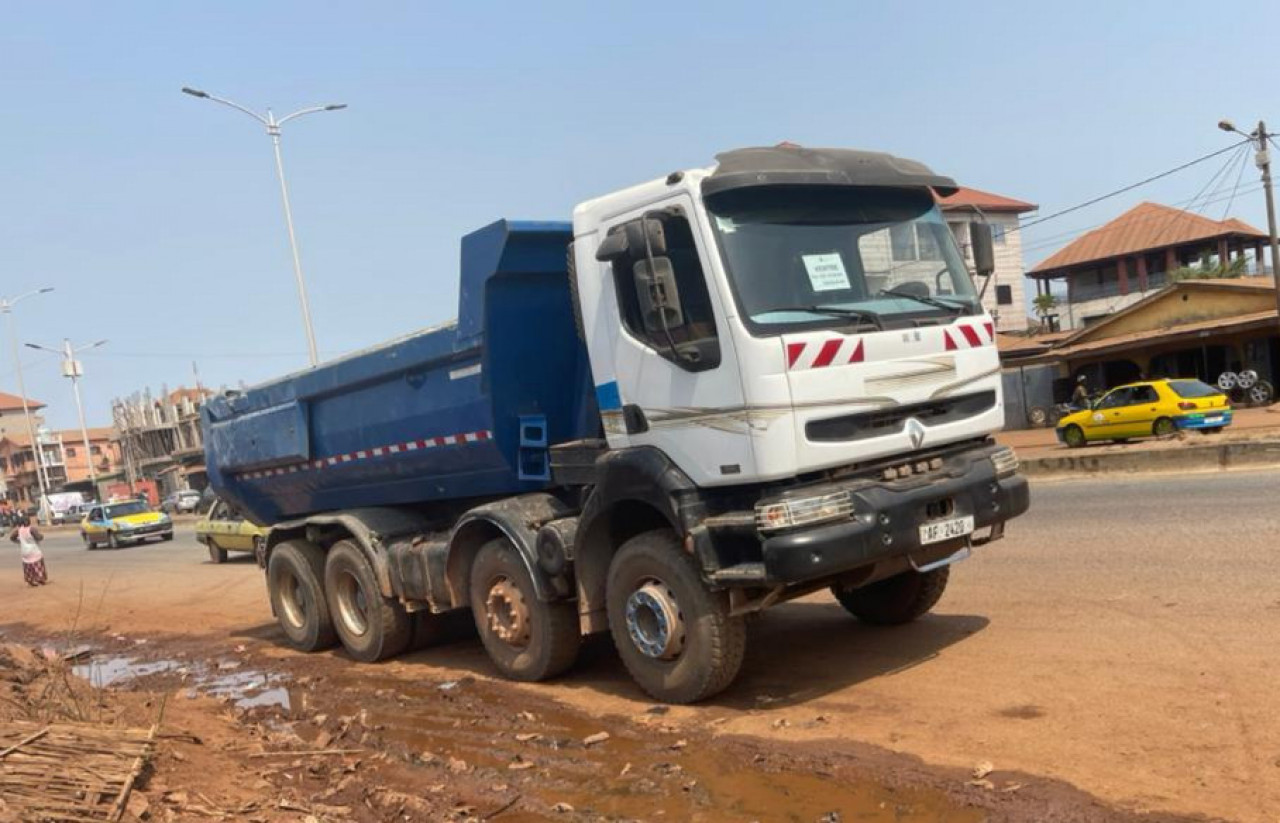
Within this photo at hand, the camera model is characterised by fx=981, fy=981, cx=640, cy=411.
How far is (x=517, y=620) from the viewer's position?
661 cm

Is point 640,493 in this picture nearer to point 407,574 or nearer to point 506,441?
point 506,441

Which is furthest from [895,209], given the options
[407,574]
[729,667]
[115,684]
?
[115,684]

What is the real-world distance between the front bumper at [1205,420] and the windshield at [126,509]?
2855cm

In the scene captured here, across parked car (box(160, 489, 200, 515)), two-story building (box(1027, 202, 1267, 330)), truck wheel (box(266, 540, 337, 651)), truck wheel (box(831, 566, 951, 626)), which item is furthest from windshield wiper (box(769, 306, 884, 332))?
→ parked car (box(160, 489, 200, 515))

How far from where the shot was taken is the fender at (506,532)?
625 cm

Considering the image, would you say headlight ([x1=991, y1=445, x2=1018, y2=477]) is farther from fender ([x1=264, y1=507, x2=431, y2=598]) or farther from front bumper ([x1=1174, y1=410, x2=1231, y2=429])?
front bumper ([x1=1174, y1=410, x2=1231, y2=429])

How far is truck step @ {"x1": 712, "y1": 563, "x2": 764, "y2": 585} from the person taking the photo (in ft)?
16.3

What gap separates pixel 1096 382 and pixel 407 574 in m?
32.7

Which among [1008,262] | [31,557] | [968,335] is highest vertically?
[1008,262]

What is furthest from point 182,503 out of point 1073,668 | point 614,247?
point 1073,668

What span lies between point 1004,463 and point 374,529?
5.04 meters

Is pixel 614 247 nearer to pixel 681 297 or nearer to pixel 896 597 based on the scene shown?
pixel 681 297

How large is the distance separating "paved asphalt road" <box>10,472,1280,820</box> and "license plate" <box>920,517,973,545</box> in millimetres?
828

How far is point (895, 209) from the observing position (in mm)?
5758
